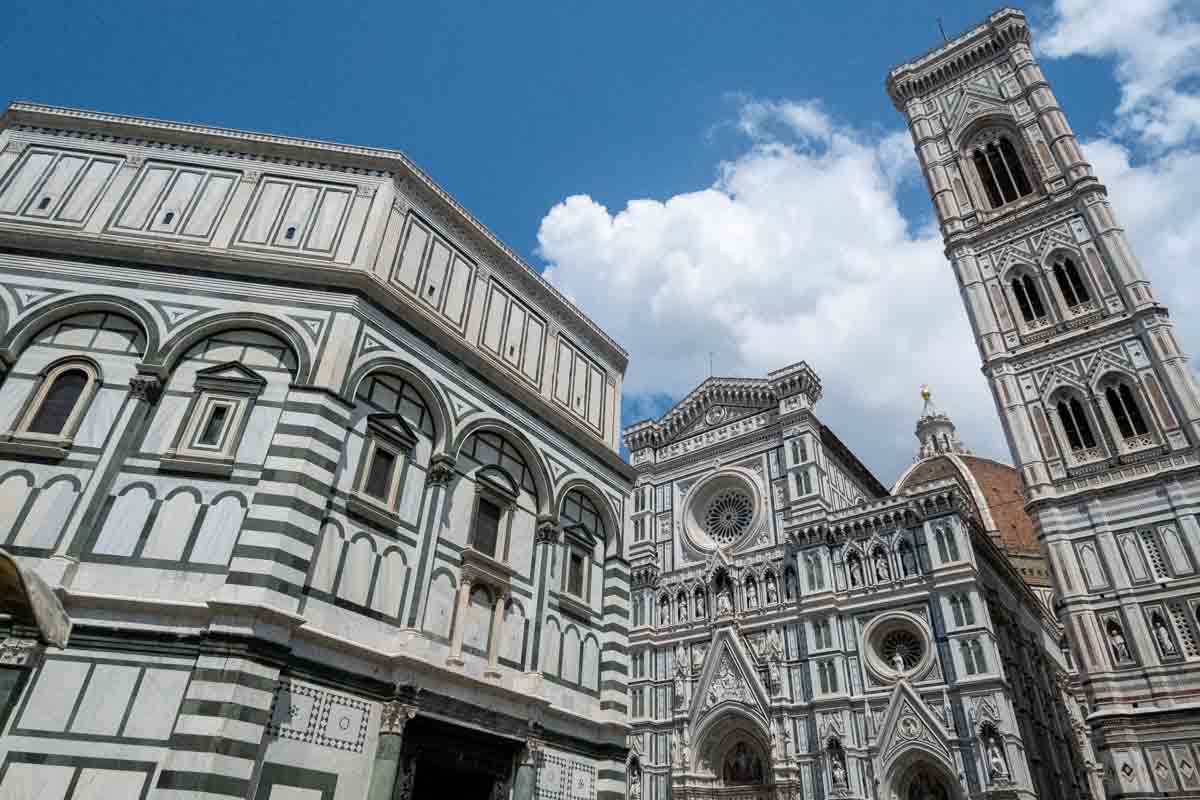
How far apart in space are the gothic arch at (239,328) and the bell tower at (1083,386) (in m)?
26.6

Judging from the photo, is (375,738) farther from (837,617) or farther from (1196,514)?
(1196,514)

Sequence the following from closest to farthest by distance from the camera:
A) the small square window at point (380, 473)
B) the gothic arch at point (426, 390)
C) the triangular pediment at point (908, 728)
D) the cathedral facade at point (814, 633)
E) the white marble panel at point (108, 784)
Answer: the white marble panel at point (108, 784)
the small square window at point (380, 473)
the gothic arch at point (426, 390)
the triangular pediment at point (908, 728)
the cathedral facade at point (814, 633)

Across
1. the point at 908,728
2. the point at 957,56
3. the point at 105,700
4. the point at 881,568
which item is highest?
the point at 957,56

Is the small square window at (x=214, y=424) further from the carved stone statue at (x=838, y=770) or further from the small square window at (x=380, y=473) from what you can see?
the carved stone statue at (x=838, y=770)

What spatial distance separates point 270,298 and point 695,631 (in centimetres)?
2801

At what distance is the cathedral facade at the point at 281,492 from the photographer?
8.96 m

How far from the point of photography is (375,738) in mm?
10391

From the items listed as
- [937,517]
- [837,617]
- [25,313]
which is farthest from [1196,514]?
[25,313]

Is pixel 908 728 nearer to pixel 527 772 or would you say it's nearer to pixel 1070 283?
pixel 527 772

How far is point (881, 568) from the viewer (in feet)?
102

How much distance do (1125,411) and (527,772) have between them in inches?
1109

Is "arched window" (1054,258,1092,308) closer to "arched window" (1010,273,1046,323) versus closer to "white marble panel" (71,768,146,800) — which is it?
"arched window" (1010,273,1046,323)

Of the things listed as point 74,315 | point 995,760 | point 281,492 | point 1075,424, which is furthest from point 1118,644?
point 74,315

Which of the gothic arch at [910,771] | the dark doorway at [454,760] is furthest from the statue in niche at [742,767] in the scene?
the dark doorway at [454,760]
